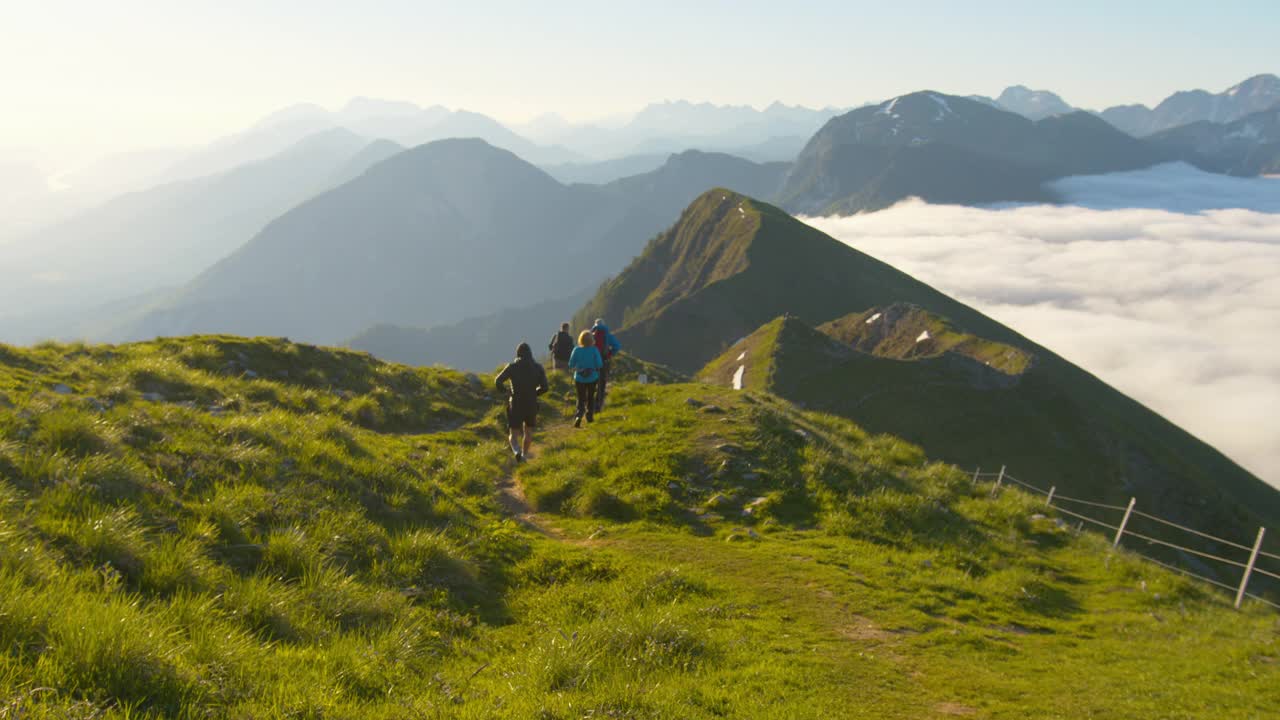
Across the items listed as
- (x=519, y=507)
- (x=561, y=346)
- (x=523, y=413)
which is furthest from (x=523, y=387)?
(x=561, y=346)

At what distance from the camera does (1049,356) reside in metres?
142

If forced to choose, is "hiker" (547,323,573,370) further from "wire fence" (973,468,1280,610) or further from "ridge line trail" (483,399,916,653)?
"wire fence" (973,468,1280,610)

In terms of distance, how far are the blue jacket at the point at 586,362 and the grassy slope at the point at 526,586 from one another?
9.75ft

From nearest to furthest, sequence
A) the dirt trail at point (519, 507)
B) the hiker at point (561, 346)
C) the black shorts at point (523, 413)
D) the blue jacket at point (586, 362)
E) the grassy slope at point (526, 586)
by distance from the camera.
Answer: the grassy slope at point (526, 586) < the dirt trail at point (519, 507) < the black shorts at point (523, 413) < the blue jacket at point (586, 362) < the hiker at point (561, 346)

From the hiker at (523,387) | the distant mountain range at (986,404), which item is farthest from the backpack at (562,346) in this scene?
the distant mountain range at (986,404)

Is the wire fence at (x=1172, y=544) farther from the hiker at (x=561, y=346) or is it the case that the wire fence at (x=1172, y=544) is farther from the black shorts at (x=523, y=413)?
the hiker at (x=561, y=346)

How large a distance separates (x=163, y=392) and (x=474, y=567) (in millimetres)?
9917

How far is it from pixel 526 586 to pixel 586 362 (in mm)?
9855

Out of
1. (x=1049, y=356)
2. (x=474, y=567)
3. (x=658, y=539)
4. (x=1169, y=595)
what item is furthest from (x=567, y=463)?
(x=1049, y=356)

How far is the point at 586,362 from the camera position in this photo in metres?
17.9

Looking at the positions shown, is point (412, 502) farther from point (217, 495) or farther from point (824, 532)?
point (824, 532)

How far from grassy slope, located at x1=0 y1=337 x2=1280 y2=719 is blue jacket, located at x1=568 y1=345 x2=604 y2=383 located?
2.97 meters

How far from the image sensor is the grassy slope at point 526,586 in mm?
4773

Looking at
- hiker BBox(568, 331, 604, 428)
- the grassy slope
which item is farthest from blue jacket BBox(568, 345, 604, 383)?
the grassy slope
